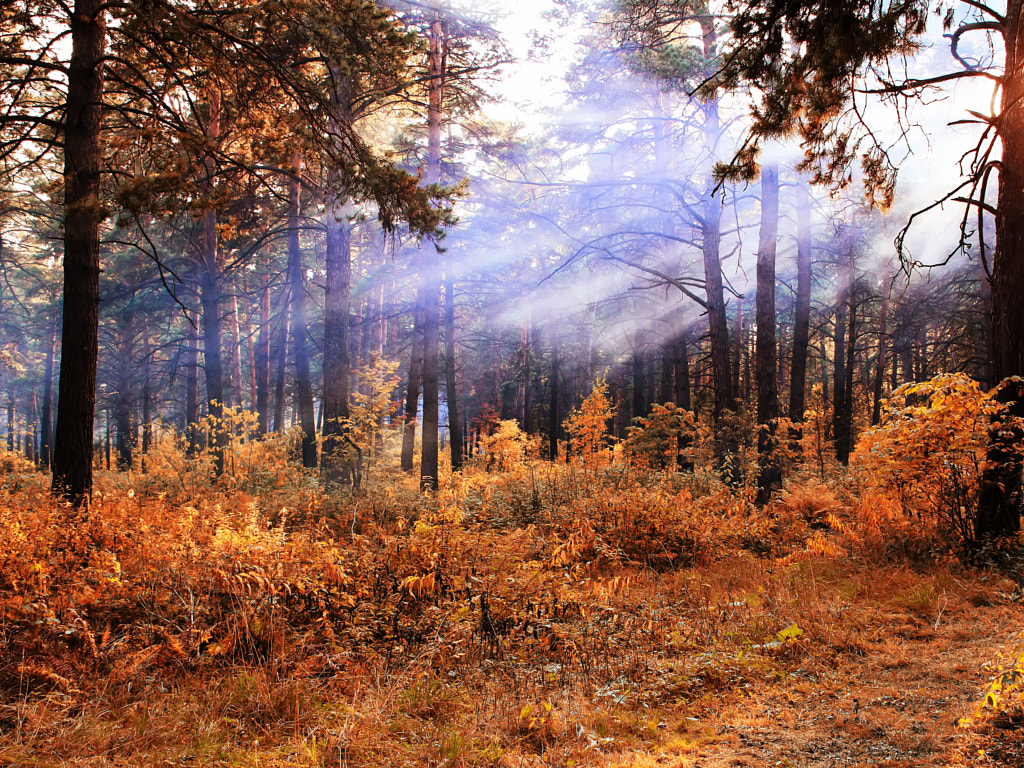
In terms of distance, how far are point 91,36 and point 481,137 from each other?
11414 mm

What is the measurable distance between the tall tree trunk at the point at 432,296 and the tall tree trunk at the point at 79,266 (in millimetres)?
7414

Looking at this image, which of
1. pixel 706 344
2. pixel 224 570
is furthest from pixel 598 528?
pixel 706 344

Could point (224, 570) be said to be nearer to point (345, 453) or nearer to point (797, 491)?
point (345, 453)

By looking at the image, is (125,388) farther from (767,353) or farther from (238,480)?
(767,353)

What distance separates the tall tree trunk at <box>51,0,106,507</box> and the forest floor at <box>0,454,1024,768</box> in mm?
702

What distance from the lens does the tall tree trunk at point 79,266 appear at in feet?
23.5

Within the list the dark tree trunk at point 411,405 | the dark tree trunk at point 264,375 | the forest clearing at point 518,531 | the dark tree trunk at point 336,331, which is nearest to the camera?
the forest clearing at point 518,531

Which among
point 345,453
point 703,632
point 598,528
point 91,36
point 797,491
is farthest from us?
point 345,453

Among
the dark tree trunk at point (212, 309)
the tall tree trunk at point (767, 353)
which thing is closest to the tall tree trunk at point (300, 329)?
Result: the dark tree trunk at point (212, 309)

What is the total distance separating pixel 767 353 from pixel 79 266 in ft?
38.2

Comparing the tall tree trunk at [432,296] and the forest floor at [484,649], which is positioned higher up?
the tall tree trunk at [432,296]

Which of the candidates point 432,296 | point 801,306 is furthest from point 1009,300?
point 432,296

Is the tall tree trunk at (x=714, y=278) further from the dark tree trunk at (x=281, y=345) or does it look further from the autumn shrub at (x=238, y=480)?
the dark tree trunk at (x=281, y=345)

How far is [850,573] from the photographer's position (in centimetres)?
618
